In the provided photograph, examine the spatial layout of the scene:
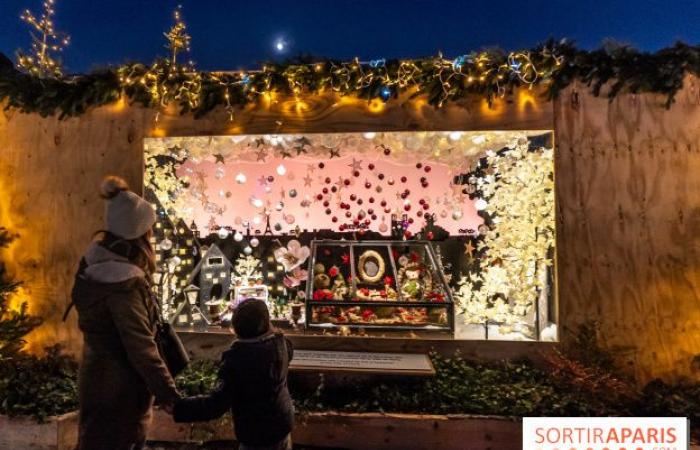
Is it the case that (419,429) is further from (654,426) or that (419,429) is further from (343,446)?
(654,426)

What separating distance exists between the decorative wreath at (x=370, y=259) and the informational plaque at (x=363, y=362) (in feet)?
3.87

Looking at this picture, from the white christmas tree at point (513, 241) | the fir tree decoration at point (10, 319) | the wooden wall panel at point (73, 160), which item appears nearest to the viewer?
the fir tree decoration at point (10, 319)

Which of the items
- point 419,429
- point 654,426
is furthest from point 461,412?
point 654,426

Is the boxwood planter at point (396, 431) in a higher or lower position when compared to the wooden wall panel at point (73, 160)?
lower

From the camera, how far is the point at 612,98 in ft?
15.0

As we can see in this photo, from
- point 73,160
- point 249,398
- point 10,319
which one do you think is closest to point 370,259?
point 249,398

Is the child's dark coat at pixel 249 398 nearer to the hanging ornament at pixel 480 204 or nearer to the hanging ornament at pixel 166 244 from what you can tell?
the hanging ornament at pixel 166 244

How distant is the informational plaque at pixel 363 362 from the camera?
13.6ft

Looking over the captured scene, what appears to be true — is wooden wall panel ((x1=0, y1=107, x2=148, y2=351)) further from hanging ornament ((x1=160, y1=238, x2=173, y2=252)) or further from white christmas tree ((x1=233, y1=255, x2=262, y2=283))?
white christmas tree ((x1=233, y1=255, x2=262, y2=283))

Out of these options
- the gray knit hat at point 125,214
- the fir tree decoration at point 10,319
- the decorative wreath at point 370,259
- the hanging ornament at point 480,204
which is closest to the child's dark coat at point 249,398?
Result: the gray knit hat at point 125,214

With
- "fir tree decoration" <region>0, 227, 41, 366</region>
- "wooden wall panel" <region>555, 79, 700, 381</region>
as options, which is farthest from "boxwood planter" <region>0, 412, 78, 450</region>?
"wooden wall panel" <region>555, 79, 700, 381</region>

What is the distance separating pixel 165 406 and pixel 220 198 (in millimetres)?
4014

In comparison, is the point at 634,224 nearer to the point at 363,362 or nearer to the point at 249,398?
the point at 363,362

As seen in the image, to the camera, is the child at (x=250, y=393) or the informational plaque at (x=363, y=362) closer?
the child at (x=250, y=393)
